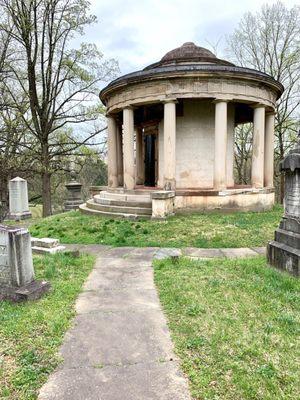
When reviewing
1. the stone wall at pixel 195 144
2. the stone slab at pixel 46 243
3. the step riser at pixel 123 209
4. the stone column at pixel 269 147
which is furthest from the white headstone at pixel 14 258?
the stone column at pixel 269 147

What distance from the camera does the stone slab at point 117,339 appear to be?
300 centimetres

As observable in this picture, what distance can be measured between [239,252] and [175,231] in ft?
7.19

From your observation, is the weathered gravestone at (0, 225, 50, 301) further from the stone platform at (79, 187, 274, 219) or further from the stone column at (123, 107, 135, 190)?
the stone column at (123, 107, 135, 190)

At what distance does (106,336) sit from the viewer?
11.2 ft

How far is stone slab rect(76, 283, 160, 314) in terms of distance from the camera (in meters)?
4.15

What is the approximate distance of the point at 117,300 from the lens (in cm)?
442

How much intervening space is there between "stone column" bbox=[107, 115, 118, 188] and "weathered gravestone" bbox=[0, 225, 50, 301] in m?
9.54

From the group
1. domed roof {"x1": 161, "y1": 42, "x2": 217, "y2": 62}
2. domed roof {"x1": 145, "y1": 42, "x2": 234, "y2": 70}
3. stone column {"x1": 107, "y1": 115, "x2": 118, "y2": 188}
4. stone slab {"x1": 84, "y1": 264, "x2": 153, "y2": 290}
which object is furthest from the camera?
stone column {"x1": 107, "y1": 115, "x2": 118, "y2": 188}

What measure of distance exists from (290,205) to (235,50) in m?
21.8

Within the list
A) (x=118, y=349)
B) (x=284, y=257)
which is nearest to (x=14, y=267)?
(x=118, y=349)

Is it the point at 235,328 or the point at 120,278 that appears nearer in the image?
the point at 235,328

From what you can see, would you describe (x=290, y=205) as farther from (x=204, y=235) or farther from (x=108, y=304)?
(x=108, y=304)

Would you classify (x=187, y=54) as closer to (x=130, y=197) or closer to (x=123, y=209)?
(x=130, y=197)

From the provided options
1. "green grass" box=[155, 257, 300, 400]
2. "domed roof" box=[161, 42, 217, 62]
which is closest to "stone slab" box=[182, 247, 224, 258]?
"green grass" box=[155, 257, 300, 400]
